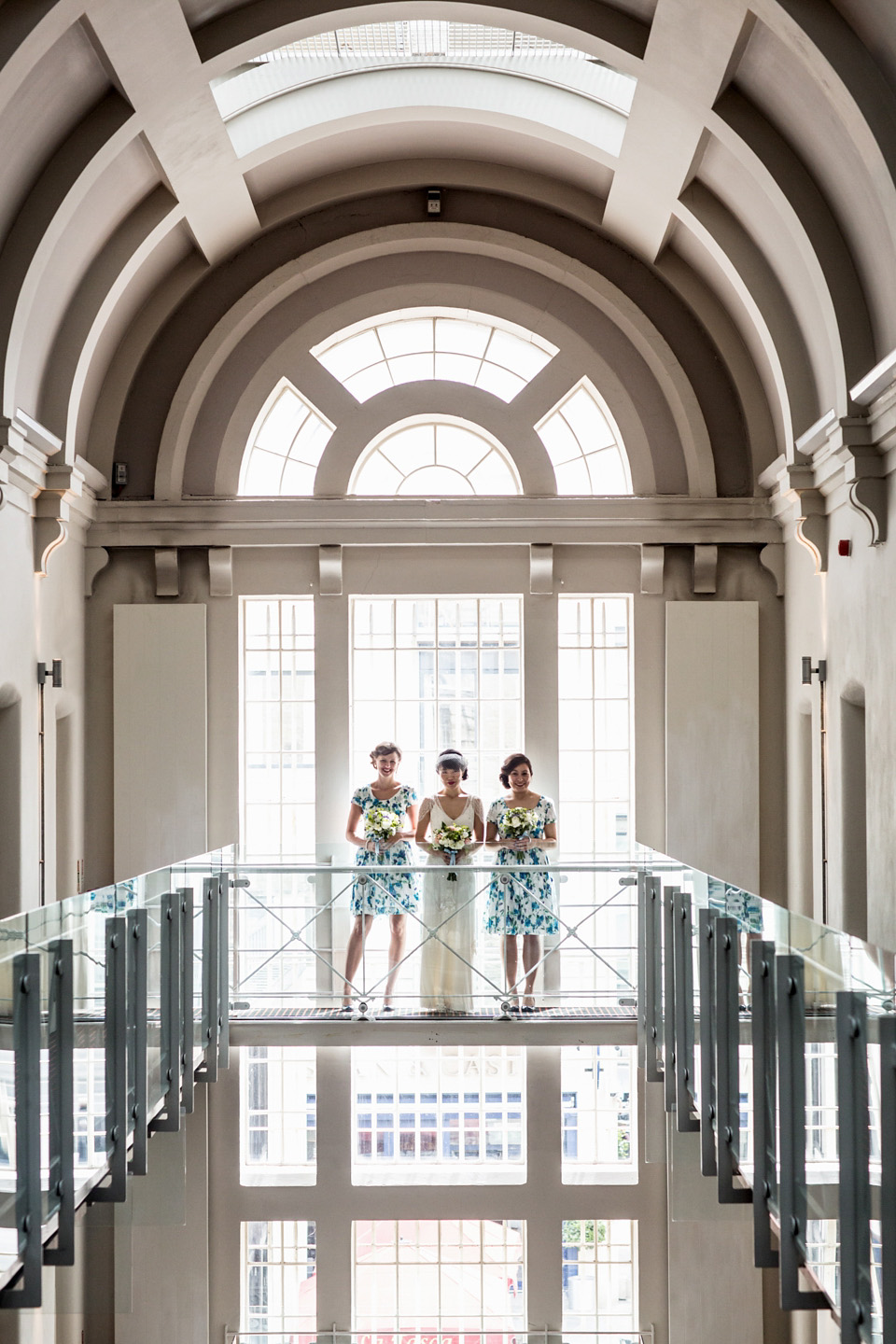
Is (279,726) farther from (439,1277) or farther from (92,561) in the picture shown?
(439,1277)

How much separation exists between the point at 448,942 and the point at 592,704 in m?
3.54

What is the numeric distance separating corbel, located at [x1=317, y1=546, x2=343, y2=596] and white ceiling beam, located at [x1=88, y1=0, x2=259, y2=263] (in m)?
2.85

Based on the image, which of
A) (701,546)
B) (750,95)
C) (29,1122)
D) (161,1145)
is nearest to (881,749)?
(701,546)

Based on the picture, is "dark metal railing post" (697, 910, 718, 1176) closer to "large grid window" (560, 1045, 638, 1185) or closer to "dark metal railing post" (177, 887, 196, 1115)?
"dark metal railing post" (177, 887, 196, 1115)

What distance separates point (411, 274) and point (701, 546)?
3.70 meters

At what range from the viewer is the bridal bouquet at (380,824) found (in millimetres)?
9305

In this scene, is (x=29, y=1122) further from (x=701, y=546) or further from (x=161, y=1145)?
(x=701, y=546)

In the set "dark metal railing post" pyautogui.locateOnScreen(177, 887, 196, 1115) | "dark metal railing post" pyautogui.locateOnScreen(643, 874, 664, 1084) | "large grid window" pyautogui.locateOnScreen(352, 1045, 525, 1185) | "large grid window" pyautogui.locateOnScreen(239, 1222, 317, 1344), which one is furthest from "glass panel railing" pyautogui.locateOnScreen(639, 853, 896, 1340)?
"large grid window" pyautogui.locateOnScreen(239, 1222, 317, 1344)

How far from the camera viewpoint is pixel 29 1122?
14.3ft

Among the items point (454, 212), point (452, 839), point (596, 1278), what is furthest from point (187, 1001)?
point (454, 212)

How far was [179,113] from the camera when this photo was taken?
348 inches

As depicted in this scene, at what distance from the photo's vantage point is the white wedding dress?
869 centimetres

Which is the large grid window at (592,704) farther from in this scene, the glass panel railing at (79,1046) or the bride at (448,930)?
the glass panel railing at (79,1046)

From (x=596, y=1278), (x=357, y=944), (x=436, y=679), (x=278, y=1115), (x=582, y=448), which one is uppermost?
(x=582, y=448)
